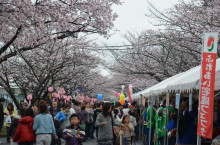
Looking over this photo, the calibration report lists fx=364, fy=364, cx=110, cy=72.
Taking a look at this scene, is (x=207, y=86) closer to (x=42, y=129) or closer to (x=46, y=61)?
(x=42, y=129)

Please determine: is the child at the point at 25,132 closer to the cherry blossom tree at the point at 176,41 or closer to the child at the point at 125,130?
the child at the point at 125,130

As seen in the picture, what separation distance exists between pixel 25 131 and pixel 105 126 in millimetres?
1982

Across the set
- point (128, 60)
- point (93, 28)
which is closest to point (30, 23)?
point (93, 28)

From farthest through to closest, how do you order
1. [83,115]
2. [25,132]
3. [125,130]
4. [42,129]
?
1. [83,115]
2. [125,130]
3. [25,132]
4. [42,129]

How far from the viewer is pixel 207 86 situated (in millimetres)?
5555

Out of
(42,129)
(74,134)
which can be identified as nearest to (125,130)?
(74,134)

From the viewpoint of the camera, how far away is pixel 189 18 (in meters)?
15.1

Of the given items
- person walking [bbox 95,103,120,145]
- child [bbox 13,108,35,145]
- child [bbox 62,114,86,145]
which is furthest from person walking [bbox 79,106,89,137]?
child [bbox 62,114,86,145]

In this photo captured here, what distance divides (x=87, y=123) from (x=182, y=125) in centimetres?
1006

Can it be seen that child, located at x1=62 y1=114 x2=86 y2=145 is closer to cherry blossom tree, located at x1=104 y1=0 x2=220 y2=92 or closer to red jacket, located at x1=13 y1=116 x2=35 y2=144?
red jacket, located at x1=13 y1=116 x2=35 y2=144

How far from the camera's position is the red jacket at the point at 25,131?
8.15 metres

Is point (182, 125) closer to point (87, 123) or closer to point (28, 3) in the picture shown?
point (28, 3)

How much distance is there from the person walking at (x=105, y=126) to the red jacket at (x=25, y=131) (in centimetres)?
167

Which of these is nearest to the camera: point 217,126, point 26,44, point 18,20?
point 217,126
